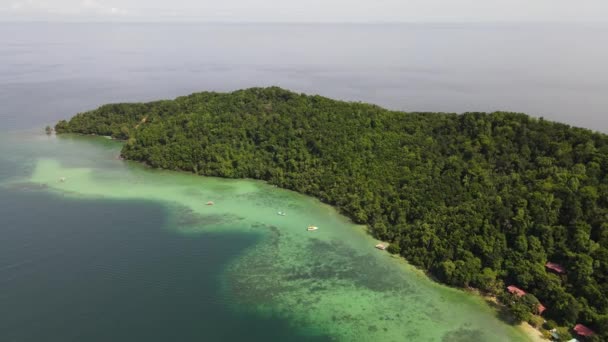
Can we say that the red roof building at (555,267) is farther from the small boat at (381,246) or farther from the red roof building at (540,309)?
the small boat at (381,246)

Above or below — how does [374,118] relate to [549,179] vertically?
above

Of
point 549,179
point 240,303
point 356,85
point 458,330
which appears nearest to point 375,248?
point 458,330

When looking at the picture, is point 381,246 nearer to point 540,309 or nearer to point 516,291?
point 516,291

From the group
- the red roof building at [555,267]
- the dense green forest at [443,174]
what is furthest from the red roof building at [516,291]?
the red roof building at [555,267]

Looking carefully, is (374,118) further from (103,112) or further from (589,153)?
(103,112)

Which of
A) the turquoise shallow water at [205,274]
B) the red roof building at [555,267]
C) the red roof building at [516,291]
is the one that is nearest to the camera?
the turquoise shallow water at [205,274]

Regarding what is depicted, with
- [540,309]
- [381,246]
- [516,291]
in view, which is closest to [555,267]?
[516,291]

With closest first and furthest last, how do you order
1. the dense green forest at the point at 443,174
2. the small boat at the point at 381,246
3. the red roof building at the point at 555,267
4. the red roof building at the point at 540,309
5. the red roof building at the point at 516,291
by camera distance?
the red roof building at the point at 540,309 < the red roof building at the point at 516,291 < the red roof building at the point at 555,267 < the dense green forest at the point at 443,174 < the small boat at the point at 381,246

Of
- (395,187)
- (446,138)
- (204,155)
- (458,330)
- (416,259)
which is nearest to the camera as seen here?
(458,330)

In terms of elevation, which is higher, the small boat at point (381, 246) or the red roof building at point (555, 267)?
the red roof building at point (555, 267)
